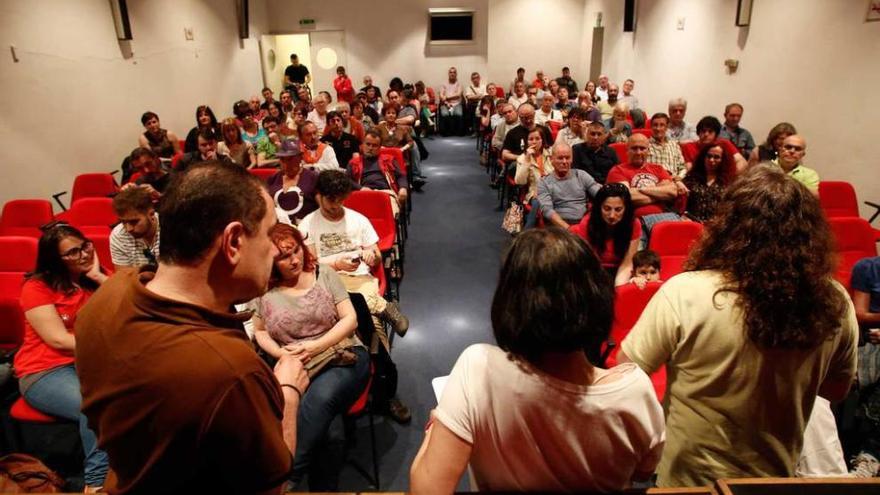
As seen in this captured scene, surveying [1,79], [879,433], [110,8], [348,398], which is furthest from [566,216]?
[110,8]

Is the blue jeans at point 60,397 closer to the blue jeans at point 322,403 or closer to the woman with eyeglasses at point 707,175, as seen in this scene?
the blue jeans at point 322,403

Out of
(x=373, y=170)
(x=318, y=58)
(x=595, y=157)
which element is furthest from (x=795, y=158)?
(x=318, y=58)

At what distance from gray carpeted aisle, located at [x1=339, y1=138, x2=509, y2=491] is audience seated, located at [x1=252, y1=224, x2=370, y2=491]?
Answer: 390 mm

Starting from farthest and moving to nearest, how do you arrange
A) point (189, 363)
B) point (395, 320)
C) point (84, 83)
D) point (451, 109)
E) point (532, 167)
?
point (451, 109)
point (84, 83)
point (532, 167)
point (395, 320)
point (189, 363)

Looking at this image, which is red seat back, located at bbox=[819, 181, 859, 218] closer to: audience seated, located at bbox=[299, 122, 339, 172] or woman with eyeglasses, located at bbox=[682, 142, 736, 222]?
woman with eyeglasses, located at bbox=[682, 142, 736, 222]

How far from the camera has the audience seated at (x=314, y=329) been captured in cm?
208

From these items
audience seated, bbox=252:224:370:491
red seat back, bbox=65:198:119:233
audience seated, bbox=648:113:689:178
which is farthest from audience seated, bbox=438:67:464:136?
audience seated, bbox=252:224:370:491

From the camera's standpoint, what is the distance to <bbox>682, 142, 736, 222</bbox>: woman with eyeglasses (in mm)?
3759

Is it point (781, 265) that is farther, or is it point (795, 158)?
point (795, 158)

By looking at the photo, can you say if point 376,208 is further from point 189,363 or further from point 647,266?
point 189,363

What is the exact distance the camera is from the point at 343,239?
127 inches

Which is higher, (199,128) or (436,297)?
(199,128)

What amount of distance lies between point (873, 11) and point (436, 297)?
4.54 m

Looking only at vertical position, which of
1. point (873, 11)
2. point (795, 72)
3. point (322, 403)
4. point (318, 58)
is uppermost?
point (318, 58)
